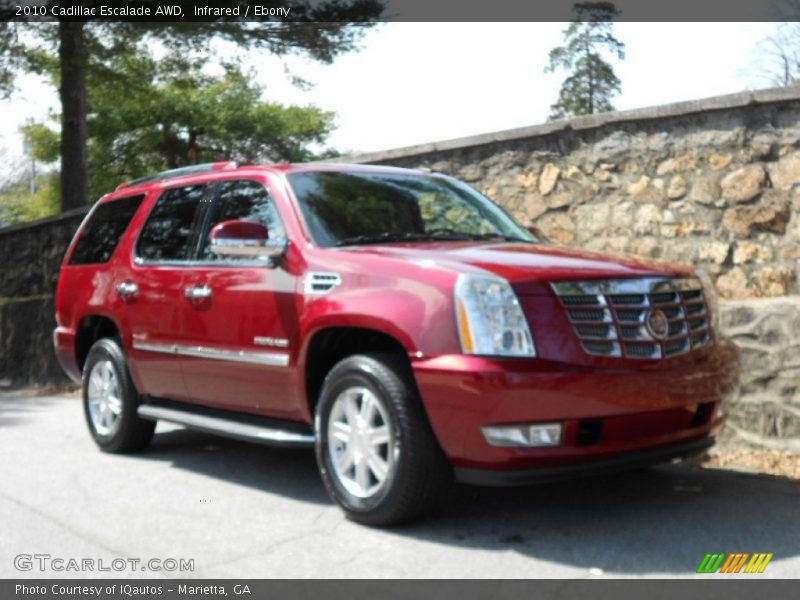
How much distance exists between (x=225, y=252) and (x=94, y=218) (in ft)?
9.46

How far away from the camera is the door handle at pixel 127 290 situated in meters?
→ 6.84

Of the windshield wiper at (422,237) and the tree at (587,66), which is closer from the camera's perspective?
the windshield wiper at (422,237)

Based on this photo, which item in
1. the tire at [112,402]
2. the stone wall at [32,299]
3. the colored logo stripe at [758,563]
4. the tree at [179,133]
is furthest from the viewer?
the tree at [179,133]

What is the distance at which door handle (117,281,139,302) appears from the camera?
684cm

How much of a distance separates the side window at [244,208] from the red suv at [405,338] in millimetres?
13

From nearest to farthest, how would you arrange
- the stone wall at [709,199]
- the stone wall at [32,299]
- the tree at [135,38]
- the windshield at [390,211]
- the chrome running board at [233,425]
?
the chrome running board at [233,425] < the windshield at [390,211] < the stone wall at [709,199] < the stone wall at [32,299] < the tree at [135,38]

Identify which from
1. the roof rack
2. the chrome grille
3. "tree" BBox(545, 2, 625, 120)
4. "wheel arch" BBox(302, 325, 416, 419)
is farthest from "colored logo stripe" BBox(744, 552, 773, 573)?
"tree" BBox(545, 2, 625, 120)

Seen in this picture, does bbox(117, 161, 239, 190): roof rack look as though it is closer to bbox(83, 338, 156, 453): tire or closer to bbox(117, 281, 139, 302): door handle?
bbox(117, 281, 139, 302): door handle

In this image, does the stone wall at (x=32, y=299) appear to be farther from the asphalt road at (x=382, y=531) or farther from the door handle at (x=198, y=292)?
the door handle at (x=198, y=292)

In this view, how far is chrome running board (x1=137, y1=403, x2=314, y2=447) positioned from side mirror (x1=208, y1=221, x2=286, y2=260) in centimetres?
98

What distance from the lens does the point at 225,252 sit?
18.0ft

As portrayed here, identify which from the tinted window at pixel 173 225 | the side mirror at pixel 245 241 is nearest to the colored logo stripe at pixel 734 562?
the side mirror at pixel 245 241

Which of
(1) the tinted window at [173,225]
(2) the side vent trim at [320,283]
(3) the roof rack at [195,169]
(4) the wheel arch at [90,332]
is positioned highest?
(3) the roof rack at [195,169]

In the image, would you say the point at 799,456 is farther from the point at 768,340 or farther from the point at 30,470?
the point at 30,470
